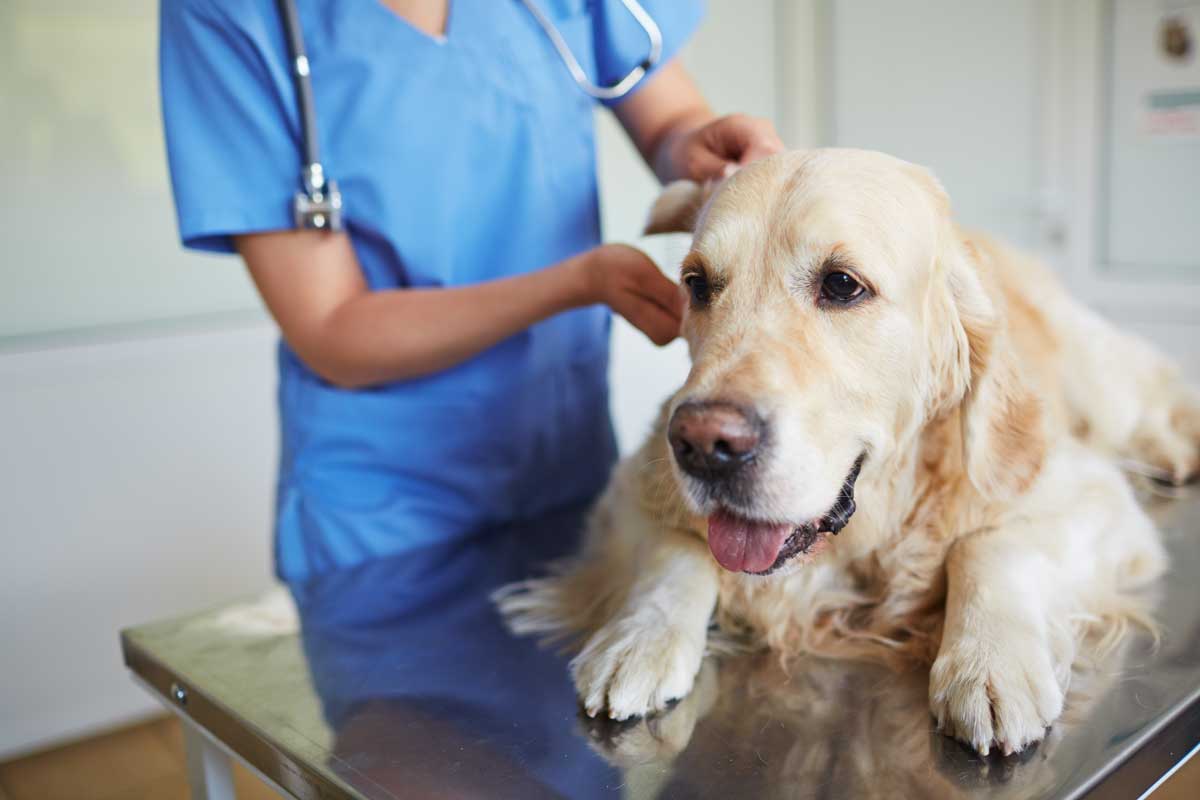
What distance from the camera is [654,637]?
1.06m

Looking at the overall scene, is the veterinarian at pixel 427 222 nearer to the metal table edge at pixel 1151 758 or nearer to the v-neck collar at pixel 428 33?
the v-neck collar at pixel 428 33

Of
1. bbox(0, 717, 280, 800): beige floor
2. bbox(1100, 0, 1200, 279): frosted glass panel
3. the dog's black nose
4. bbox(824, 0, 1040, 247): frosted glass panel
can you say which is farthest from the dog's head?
bbox(824, 0, 1040, 247): frosted glass panel

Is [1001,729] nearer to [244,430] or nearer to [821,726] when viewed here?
[821,726]

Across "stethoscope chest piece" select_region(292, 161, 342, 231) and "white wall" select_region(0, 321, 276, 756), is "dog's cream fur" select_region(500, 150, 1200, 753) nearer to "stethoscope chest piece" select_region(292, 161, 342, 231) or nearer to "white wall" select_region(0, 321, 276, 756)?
"stethoscope chest piece" select_region(292, 161, 342, 231)

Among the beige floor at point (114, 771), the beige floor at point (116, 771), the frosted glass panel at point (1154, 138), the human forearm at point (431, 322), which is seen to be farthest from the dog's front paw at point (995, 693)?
the frosted glass panel at point (1154, 138)

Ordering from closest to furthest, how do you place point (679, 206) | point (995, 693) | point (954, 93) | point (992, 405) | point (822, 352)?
point (995, 693) < point (822, 352) < point (992, 405) < point (679, 206) < point (954, 93)

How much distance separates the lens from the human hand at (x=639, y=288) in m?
1.20

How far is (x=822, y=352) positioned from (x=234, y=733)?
2.23ft

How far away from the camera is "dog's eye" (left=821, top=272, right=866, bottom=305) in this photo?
1.07 metres

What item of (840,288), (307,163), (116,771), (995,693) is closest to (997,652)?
(995,693)

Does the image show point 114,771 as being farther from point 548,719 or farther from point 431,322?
point 548,719

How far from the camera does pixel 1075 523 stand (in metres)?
1.22

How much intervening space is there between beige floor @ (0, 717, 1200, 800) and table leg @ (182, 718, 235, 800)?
4.24ft

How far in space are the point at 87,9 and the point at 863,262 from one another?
95.0 inches
